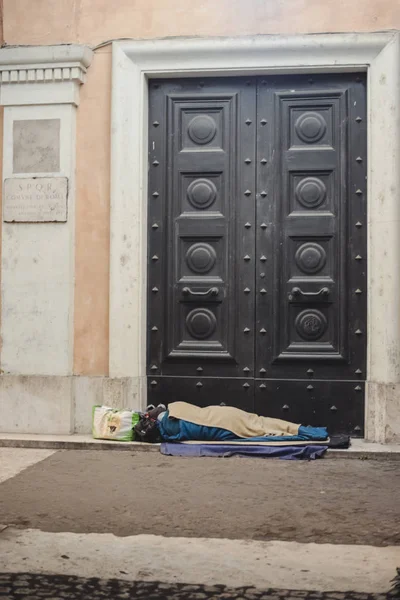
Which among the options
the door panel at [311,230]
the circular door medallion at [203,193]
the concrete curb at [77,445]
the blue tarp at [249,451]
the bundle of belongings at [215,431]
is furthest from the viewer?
the circular door medallion at [203,193]

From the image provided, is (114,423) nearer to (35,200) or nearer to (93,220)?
(93,220)

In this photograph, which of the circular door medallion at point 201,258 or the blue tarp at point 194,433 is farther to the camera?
the circular door medallion at point 201,258

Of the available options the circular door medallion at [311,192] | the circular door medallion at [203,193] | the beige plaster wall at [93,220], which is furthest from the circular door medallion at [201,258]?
the circular door medallion at [311,192]

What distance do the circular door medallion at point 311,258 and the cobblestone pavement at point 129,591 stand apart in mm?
4075

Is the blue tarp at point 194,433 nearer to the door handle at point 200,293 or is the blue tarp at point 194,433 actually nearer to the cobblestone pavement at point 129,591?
the door handle at point 200,293

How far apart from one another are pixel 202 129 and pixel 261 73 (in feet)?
2.24

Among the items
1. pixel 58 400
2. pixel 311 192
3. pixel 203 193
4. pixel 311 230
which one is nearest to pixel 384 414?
pixel 311 230

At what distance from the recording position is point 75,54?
6809 mm

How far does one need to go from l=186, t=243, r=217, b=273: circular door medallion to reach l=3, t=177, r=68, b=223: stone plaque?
1.12 m

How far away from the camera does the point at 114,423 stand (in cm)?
641

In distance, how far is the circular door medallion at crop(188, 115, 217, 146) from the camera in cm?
696

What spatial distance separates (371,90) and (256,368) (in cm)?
248

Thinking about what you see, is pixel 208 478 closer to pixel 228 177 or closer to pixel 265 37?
pixel 228 177

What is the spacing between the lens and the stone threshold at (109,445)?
19.8 feet
